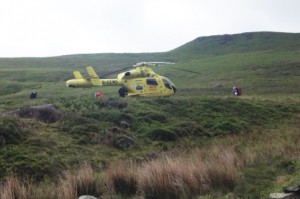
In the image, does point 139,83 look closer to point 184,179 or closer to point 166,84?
point 166,84

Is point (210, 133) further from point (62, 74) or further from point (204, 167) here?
point (62, 74)

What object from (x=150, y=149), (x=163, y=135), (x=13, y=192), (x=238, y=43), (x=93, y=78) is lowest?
(x=150, y=149)

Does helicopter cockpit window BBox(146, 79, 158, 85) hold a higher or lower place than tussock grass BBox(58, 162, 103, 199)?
higher

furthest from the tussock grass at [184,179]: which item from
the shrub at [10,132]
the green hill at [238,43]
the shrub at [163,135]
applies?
the green hill at [238,43]

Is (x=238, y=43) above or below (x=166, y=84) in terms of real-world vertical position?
above

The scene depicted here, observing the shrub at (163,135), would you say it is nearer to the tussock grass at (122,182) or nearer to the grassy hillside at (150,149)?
the grassy hillside at (150,149)

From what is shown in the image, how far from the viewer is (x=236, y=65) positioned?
88188 mm

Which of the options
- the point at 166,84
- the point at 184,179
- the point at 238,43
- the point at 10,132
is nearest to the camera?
the point at 184,179

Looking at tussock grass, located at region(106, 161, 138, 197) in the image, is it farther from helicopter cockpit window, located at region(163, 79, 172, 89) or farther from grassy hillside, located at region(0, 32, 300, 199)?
helicopter cockpit window, located at region(163, 79, 172, 89)

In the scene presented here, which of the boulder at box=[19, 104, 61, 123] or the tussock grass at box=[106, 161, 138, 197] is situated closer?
the tussock grass at box=[106, 161, 138, 197]

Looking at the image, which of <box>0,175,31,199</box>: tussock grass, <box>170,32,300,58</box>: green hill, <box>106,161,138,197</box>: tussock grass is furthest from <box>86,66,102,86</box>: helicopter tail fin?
<box>170,32,300,58</box>: green hill

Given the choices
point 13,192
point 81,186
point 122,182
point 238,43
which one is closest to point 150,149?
point 122,182

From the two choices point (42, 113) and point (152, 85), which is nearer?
point (42, 113)

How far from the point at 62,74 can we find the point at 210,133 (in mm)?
72602
